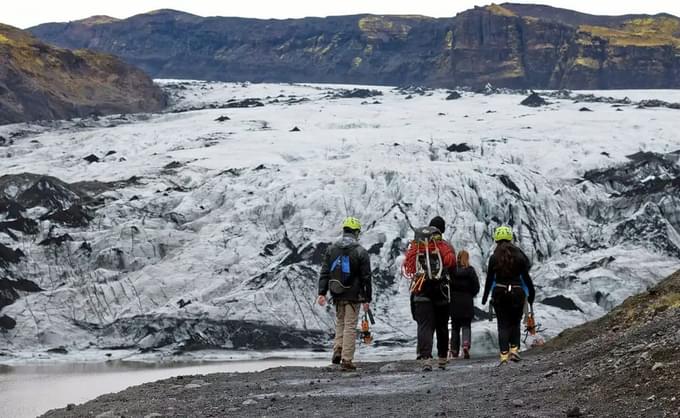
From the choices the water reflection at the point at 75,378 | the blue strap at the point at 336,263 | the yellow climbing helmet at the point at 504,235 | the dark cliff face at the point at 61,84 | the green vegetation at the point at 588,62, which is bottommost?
the water reflection at the point at 75,378

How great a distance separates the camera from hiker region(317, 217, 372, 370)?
10.1 meters

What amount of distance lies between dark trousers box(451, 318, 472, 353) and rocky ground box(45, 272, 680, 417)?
3.95ft

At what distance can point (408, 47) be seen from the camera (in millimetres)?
68688

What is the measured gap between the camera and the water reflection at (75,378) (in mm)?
13469

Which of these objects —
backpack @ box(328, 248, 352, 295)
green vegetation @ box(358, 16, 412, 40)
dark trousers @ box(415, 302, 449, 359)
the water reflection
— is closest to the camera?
backpack @ box(328, 248, 352, 295)

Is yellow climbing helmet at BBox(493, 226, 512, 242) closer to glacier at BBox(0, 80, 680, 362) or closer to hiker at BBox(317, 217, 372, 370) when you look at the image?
hiker at BBox(317, 217, 372, 370)

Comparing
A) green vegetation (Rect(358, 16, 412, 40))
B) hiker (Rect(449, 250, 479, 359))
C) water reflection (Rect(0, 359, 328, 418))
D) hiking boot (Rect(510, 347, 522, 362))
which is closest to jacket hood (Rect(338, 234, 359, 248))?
hiking boot (Rect(510, 347, 522, 362))

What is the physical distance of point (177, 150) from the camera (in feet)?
108

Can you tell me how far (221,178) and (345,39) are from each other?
42365 mm

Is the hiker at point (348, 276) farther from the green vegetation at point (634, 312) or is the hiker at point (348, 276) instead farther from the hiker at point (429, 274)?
the green vegetation at point (634, 312)

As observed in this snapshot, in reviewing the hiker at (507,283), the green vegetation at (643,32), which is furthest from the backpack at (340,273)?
the green vegetation at (643,32)

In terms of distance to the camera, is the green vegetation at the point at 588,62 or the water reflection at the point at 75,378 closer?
the water reflection at the point at 75,378

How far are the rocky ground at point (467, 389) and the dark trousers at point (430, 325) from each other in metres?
0.26

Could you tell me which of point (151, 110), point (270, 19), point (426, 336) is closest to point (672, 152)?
point (426, 336)
